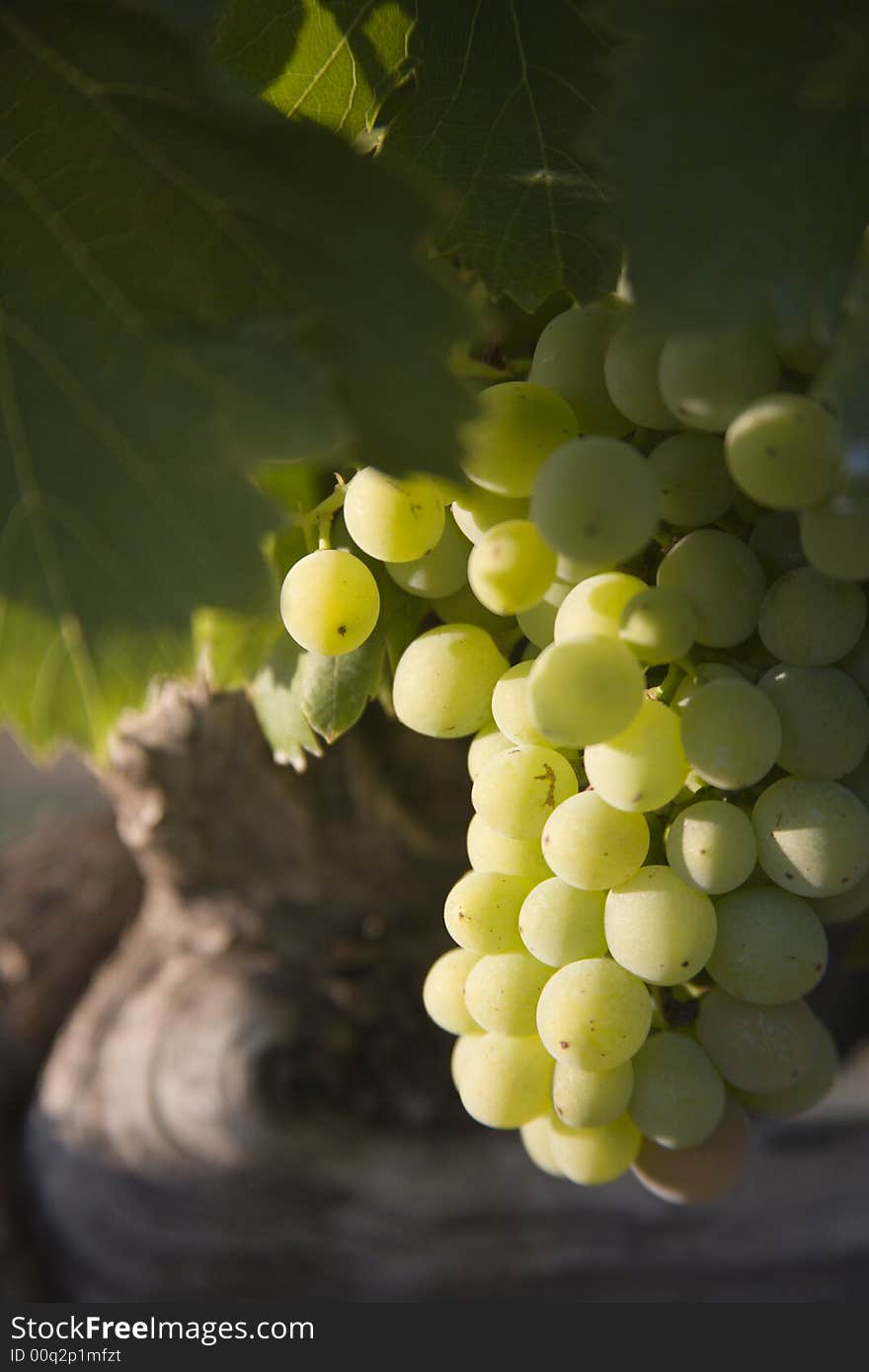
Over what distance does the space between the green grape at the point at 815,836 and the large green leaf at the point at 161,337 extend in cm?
19

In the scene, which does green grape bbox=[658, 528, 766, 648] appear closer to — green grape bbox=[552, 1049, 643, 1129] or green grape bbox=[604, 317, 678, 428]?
green grape bbox=[604, 317, 678, 428]

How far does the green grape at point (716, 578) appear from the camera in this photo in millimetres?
378

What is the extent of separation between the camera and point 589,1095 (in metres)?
0.43

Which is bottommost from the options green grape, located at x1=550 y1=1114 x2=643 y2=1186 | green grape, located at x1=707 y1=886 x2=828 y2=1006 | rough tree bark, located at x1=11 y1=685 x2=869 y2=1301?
rough tree bark, located at x1=11 y1=685 x2=869 y2=1301

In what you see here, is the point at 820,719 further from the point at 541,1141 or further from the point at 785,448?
the point at 541,1141

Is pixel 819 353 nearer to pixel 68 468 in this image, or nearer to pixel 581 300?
pixel 581 300

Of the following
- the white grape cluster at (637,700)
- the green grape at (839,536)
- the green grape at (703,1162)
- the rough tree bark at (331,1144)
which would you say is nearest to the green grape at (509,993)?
the white grape cluster at (637,700)

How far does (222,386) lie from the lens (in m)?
0.30

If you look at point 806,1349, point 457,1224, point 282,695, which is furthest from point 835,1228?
point 282,695

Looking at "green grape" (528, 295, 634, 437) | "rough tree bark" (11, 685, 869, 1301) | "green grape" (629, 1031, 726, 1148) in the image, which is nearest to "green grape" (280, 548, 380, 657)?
"green grape" (528, 295, 634, 437)

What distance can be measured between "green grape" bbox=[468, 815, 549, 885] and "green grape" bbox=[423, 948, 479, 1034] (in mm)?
57

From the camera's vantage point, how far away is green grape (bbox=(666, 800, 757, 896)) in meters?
0.39

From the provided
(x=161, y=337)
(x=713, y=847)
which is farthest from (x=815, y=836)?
(x=161, y=337)

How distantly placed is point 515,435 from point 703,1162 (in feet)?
1.11
